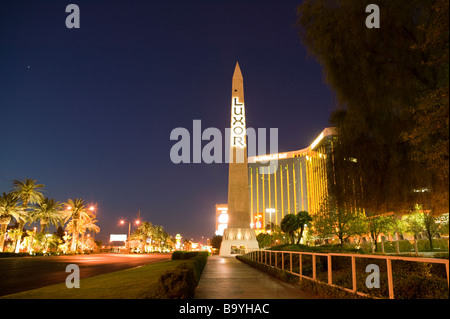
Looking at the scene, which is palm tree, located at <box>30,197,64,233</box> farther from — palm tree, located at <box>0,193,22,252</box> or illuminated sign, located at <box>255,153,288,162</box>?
illuminated sign, located at <box>255,153,288,162</box>

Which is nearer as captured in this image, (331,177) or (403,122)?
(403,122)

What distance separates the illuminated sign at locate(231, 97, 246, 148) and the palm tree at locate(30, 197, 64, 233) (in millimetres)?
30892

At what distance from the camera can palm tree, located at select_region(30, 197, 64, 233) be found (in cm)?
5150

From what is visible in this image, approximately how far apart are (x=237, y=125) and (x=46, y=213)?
32977 mm

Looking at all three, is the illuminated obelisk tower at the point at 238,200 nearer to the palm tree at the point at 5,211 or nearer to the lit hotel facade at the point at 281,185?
the palm tree at the point at 5,211

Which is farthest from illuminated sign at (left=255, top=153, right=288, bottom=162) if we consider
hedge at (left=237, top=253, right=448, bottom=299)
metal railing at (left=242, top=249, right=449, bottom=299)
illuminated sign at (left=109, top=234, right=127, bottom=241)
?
hedge at (left=237, top=253, right=448, bottom=299)

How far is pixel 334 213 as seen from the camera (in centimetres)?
3325

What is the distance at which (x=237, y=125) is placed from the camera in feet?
162

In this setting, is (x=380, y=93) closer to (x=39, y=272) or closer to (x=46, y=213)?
(x=39, y=272)

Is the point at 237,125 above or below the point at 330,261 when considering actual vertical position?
above

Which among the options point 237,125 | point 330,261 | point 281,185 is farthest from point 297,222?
point 281,185
